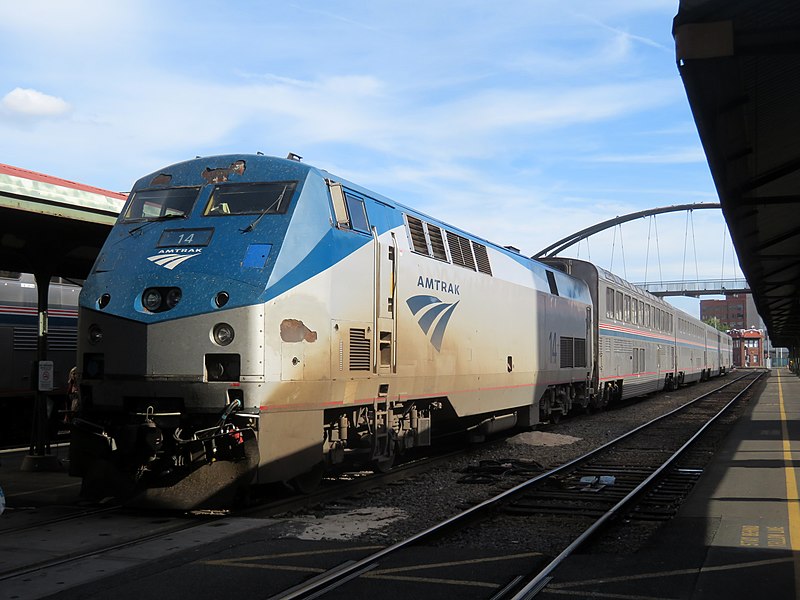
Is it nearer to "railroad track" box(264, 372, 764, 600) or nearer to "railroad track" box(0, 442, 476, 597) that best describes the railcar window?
"railroad track" box(0, 442, 476, 597)

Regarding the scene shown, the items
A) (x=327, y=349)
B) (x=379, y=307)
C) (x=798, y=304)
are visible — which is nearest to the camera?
(x=327, y=349)

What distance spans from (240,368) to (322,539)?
5.99 feet

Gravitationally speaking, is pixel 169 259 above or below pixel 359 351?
above

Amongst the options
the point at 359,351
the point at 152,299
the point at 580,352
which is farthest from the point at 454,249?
the point at 580,352

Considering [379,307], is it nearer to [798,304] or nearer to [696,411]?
[696,411]

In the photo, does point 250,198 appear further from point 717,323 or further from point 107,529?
point 717,323

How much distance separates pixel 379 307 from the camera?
33.5 ft

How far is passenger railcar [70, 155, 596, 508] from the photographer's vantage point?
809 cm

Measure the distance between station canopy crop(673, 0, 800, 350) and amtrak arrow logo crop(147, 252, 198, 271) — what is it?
5.17 metres

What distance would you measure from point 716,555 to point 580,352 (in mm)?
13607

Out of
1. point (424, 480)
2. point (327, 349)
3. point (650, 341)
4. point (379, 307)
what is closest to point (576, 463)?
point (424, 480)

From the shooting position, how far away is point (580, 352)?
66.5 feet

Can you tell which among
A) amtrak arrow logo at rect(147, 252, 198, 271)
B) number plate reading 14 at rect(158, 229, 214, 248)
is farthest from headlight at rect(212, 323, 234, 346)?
number plate reading 14 at rect(158, 229, 214, 248)

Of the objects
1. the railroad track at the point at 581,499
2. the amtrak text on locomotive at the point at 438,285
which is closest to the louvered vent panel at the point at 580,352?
the railroad track at the point at 581,499
